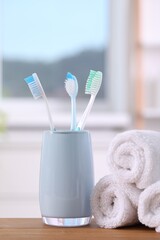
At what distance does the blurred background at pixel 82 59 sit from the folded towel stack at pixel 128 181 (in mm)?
1956

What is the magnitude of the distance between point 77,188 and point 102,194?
45mm

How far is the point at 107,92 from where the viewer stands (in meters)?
3.21

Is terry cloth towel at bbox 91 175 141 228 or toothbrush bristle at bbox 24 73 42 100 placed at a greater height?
toothbrush bristle at bbox 24 73 42 100

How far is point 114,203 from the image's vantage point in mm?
924

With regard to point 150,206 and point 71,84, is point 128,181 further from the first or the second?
point 71,84

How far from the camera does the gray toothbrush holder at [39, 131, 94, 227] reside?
92 centimetres

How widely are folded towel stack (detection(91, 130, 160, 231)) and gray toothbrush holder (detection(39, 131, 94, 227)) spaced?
26 mm

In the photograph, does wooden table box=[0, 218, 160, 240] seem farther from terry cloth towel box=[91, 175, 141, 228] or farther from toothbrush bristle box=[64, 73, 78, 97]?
toothbrush bristle box=[64, 73, 78, 97]

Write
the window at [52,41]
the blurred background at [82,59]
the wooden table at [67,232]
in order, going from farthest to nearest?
1. the window at [52,41]
2. the blurred background at [82,59]
3. the wooden table at [67,232]

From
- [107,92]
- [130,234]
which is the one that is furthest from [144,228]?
[107,92]

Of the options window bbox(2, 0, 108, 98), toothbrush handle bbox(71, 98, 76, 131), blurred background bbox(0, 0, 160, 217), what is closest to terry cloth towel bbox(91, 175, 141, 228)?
toothbrush handle bbox(71, 98, 76, 131)

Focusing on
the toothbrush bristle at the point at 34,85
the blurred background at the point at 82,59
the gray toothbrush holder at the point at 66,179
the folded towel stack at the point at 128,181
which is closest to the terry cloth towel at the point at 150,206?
the folded towel stack at the point at 128,181

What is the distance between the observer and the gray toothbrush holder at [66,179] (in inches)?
36.2

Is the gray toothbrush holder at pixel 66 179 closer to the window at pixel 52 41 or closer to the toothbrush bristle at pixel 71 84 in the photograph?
the toothbrush bristle at pixel 71 84
